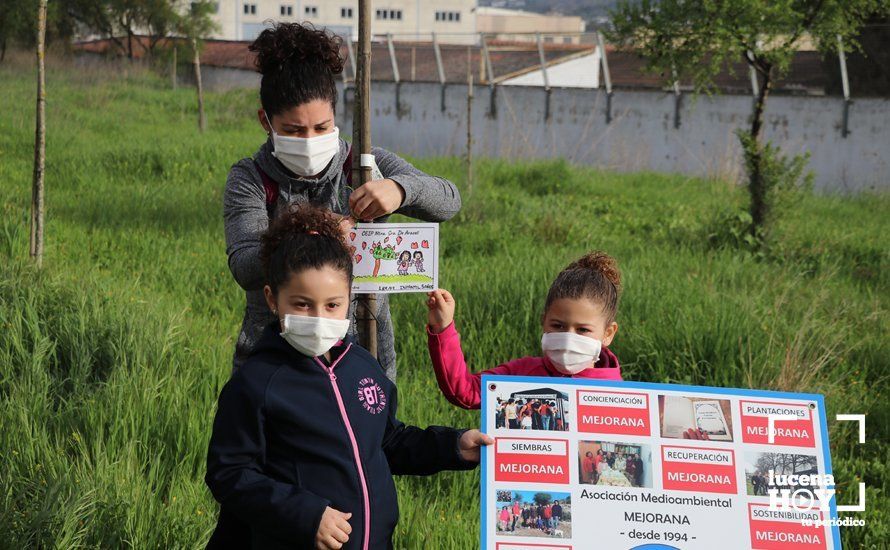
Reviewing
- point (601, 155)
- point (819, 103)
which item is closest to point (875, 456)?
point (819, 103)

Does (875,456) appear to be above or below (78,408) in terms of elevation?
below

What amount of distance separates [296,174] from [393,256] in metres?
0.36

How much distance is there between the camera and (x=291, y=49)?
243 cm

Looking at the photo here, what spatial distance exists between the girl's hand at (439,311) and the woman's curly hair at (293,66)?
1.88 ft

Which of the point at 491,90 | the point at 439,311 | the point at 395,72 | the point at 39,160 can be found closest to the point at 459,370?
the point at 439,311

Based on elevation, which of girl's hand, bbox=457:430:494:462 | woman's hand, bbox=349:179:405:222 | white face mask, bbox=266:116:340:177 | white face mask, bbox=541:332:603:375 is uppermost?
white face mask, bbox=266:116:340:177

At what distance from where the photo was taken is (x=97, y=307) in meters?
4.50

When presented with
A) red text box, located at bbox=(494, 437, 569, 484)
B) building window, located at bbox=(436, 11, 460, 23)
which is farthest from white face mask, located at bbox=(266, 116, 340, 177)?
building window, located at bbox=(436, 11, 460, 23)

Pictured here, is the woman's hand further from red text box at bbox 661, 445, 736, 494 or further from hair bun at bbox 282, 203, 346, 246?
red text box at bbox 661, 445, 736, 494

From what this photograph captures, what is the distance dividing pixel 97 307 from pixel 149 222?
3413 millimetres

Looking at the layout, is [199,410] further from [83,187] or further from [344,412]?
[83,187]

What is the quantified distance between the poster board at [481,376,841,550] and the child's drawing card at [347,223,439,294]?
0.42 m

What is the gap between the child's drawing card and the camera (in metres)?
2.42

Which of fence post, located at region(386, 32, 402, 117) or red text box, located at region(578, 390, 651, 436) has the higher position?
fence post, located at region(386, 32, 402, 117)
